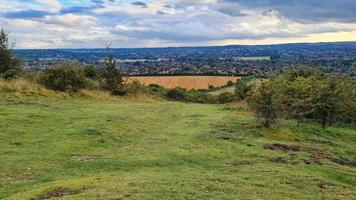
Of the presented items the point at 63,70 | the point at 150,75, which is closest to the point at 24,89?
the point at 63,70

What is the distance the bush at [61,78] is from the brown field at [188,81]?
6705 centimetres

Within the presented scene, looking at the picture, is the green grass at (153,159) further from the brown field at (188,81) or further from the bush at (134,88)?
the brown field at (188,81)

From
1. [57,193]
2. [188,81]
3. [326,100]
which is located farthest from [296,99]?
[188,81]

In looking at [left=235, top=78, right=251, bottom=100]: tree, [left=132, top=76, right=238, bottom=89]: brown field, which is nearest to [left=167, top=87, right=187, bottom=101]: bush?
[left=235, top=78, right=251, bottom=100]: tree

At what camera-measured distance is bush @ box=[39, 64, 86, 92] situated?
4206 centimetres

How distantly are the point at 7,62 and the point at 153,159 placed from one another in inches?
1126

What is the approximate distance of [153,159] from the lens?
59.8 feet

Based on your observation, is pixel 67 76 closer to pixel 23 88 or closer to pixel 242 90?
pixel 23 88

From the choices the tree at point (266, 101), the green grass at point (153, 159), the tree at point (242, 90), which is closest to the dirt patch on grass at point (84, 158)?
the green grass at point (153, 159)

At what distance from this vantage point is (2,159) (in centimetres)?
1636

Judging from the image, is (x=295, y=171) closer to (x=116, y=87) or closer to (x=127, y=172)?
(x=127, y=172)

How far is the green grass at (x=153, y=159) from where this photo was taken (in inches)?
526

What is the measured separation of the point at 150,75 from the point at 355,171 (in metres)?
113

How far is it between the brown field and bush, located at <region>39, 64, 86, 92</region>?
67046 millimetres
